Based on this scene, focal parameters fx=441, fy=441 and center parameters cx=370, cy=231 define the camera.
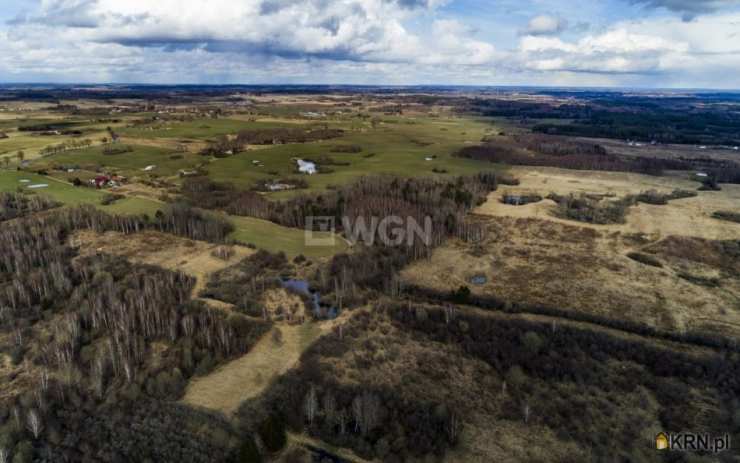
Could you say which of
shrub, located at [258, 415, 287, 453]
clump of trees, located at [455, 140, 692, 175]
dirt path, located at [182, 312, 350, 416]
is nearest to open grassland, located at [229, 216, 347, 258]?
dirt path, located at [182, 312, 350, 416]

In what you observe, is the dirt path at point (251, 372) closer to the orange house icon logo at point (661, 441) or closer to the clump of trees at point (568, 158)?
the orange house icon logo at point (661, 441)

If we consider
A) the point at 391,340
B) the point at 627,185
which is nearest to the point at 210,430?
the point at 391,340

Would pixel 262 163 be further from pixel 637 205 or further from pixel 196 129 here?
pixel 637 205

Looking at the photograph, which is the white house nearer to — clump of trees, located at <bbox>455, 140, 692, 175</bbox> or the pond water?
clump of trees, located at <bbox>455, 140, 692, 175</bbox>

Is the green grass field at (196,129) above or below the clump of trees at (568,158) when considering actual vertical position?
above

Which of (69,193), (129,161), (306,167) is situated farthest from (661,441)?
(129,161)

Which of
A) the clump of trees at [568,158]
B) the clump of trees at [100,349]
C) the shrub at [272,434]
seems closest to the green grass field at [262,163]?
the clump of trees at [568,158]
